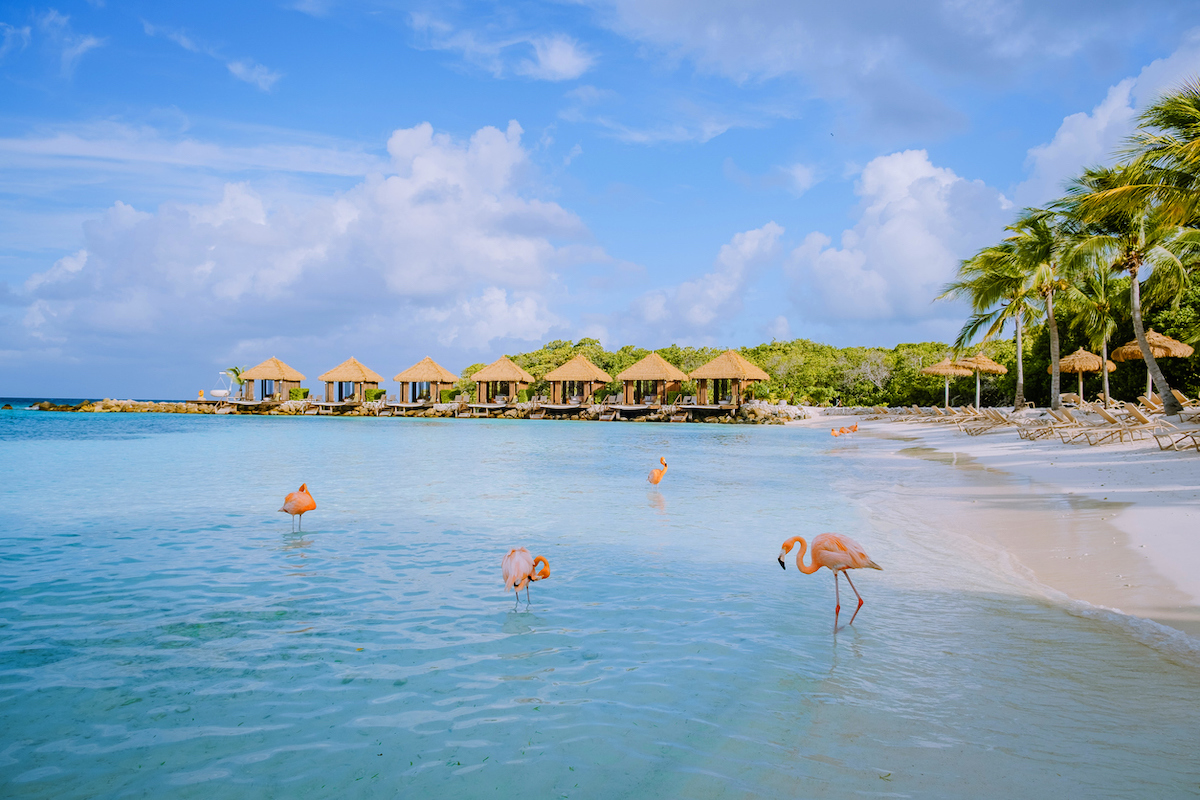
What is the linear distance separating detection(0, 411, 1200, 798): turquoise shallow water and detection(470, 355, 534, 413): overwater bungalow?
35522 millimetres

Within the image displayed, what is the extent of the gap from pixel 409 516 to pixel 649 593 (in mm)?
4288

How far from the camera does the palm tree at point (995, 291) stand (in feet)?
72.9

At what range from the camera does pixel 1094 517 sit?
7086 mm

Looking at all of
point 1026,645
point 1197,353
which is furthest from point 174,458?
point 1197,353

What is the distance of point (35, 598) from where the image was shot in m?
4.87

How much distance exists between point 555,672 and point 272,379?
48.0 metres

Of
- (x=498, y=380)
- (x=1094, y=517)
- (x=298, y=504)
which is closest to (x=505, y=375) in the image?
(x=498, y=380)

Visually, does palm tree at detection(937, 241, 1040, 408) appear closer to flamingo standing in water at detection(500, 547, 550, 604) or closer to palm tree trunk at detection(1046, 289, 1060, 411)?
palm tree trunk at detection(1046, 289, 1060, 411)

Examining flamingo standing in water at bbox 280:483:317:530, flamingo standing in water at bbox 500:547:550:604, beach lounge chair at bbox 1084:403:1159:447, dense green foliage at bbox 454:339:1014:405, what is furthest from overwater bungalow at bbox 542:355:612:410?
flamingo standing in water at bbox 500:547:550:604

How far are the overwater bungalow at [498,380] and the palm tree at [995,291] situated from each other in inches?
1027

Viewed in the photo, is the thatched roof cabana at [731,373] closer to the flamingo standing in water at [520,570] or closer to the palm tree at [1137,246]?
the palm tree at [1137,246]

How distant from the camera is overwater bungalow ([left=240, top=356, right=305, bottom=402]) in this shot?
45.5 meters

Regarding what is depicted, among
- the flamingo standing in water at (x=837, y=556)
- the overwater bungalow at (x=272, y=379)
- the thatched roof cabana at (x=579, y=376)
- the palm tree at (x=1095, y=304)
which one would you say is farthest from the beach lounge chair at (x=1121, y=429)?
the overwater bungalow at (x=272, y=379)

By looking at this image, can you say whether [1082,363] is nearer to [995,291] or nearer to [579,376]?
[995,291]
